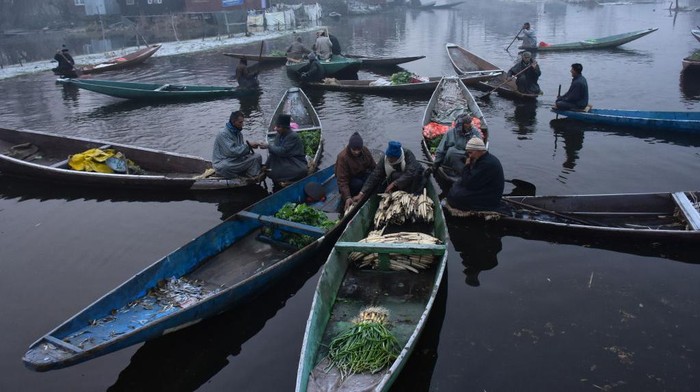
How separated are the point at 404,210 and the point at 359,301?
2.22 metres

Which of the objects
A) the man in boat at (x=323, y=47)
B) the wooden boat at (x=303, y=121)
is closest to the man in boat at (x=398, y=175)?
the wooden boat at (x=303, y=121)

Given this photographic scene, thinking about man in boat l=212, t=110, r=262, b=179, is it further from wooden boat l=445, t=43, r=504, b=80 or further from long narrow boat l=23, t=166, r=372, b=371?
wooden boat l=445, t=43, r=504, b=80

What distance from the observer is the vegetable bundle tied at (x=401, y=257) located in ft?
22.1

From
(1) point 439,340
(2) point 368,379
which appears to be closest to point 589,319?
(1) point 439,340

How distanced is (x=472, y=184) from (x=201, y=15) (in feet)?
139

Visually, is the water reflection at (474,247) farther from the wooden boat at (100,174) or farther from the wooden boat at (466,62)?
the wooden boat at (466,62)

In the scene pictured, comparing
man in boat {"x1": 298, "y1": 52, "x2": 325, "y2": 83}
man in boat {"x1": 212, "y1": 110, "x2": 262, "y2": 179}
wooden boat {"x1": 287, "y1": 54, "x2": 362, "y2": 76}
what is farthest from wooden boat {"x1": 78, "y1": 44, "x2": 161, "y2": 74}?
man in boat {"x1": 212, "y1": 110, "x2": 262, "y2": 179}

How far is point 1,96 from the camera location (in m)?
21.3

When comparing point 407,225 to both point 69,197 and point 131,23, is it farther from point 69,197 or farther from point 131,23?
point 131,23

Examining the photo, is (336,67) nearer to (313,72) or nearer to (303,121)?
(313,72)

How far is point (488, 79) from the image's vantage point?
57.0ft

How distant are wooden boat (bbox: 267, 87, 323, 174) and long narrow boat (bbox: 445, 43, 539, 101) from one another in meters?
6.94

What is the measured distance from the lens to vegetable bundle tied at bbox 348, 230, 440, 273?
6.74 m

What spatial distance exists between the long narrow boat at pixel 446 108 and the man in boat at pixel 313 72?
6148 mm
